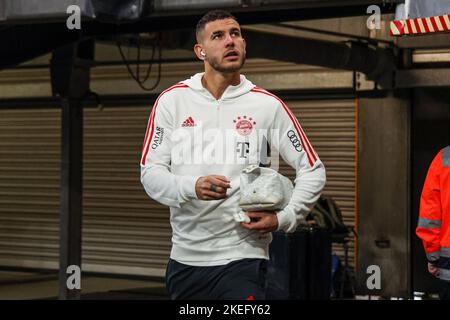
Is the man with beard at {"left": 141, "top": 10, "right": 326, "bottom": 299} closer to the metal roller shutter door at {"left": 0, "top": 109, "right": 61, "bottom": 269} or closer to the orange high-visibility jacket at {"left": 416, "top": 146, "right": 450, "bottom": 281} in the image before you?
the orange high-visibility jacket at {"left": 416, "top": 146, "right": 450, "bottom": 281}

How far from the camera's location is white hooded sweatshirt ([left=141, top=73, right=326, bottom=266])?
15.6 feet

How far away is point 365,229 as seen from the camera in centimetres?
Result: 1620

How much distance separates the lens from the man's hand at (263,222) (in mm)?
4578

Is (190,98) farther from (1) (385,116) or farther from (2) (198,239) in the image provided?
(1) (385,116)

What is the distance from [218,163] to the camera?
188 inches

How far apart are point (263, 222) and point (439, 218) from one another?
263 centimetres

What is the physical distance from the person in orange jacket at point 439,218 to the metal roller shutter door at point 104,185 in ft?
31.4

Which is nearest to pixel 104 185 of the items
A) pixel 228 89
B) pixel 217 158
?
pixel 228 89

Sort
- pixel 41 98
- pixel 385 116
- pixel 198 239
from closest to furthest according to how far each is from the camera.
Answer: pixel 198 239, pixel 385 116, pixel 41 98

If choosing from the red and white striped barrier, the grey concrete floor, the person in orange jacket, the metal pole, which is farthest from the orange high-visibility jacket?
the grey concrete floor

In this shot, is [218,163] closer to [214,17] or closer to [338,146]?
[214,17]

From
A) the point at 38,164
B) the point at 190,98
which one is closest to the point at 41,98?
the point at 38,164

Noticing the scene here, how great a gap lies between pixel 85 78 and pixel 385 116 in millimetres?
5820

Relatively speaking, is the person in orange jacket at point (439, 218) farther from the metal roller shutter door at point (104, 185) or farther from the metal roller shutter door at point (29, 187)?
the metal roller shutter door at point (29, 187)
